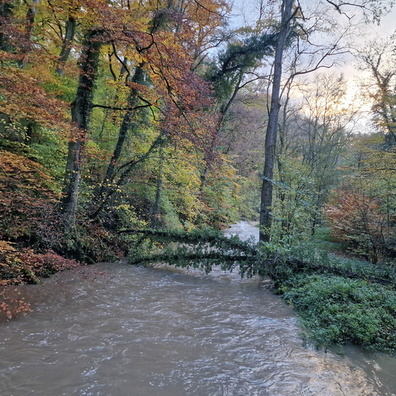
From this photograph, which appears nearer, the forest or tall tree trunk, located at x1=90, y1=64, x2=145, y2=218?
the forest

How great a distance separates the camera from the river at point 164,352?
3.14m

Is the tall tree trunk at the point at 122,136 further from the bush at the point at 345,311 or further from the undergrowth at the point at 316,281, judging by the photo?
the bush at the point at 345,311

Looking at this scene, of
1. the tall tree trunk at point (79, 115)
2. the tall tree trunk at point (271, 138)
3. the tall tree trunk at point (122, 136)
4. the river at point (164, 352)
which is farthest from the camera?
the tall tree trunk at point (122, 136)

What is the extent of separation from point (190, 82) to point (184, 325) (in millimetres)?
6265

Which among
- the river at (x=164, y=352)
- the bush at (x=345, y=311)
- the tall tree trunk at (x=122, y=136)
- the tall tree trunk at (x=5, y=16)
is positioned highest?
the tall tree trunk at (x=5, y=16)

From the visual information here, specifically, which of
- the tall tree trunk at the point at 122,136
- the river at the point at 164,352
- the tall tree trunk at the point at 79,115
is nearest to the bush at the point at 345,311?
the river at the point at 164,352

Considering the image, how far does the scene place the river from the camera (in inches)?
124

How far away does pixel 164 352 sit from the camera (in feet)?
12.5

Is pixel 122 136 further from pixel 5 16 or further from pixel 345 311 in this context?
pixel 345 311

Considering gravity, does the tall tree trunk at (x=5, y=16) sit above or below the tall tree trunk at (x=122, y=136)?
above

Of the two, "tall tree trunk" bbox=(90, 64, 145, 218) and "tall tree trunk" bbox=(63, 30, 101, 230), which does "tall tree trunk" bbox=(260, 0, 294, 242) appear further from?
"tall tree trunk" bbox=(63, 30, 101, 230)

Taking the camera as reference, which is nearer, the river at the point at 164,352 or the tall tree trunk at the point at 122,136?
the river at the point at 164,352

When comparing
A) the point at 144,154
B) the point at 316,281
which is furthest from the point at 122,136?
the point at 316,281

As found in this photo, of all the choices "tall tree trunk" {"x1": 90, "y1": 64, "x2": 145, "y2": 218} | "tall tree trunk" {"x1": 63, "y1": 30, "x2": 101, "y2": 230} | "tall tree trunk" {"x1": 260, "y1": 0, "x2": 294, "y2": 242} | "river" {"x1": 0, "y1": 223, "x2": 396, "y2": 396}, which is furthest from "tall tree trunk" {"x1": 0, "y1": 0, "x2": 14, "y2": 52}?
"tall tree trunk" {"x1": 260, "y1": 0, "x2": 294, "y2": 242}
